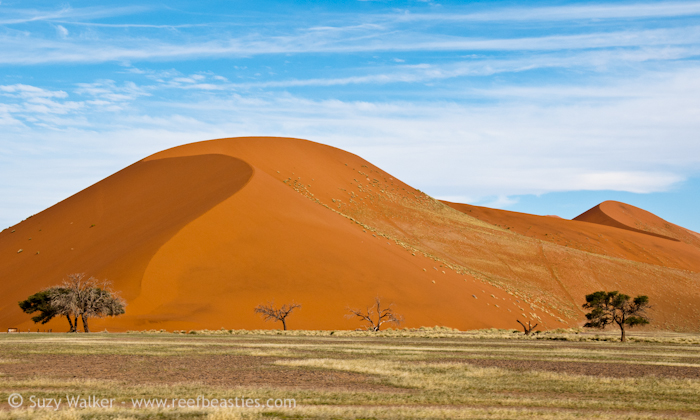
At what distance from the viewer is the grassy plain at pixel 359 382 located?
37.1 ft

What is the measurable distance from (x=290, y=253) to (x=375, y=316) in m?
9.71

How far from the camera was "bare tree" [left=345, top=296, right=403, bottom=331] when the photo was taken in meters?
46.2

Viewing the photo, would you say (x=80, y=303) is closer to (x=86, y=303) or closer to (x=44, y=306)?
(x=86, y=303)

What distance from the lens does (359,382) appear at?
15.9 meters

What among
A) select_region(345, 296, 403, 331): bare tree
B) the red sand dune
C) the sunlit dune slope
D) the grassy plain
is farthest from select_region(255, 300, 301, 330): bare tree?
the sunlit dune slope

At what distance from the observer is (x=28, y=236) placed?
64125 millimetres

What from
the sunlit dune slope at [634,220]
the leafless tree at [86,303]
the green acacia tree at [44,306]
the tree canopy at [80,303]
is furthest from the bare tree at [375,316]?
the sunlit dune slope at [634,220]

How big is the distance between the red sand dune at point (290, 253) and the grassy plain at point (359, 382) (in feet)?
73.8

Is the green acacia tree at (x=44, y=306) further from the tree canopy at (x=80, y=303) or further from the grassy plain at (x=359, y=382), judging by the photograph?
the grassy plain at (x=359, y=382)

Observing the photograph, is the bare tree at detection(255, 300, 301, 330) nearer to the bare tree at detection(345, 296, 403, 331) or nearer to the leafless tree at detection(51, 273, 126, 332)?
the bare tree at detection(345, 296, 403, 331)

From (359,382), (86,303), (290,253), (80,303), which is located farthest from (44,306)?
(359,382)

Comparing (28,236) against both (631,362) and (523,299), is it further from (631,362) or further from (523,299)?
(631,362)

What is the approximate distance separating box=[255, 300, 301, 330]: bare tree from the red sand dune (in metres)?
0.65

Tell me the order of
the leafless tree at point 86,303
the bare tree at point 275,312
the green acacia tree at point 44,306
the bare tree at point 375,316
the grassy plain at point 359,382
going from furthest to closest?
the bare tree at point 375,316 → the bare tree at point 275,312 → the green acacia tree at point 44,306 → the leafless tree at point 86,303 → the grassy plain at point 359,382
